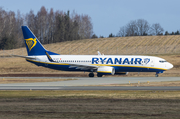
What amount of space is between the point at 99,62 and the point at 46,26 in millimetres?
107907

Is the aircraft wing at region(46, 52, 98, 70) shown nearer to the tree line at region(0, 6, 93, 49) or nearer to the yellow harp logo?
the yellow harp logo

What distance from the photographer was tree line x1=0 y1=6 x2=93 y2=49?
14075cm

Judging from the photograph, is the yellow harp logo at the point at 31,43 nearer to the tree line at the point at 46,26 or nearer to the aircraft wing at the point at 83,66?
the aircraft wing at the point at 83,66

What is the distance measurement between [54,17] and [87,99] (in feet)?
472

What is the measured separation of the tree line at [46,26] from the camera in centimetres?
14075

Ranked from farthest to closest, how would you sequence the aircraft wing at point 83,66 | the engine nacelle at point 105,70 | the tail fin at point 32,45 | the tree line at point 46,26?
the tree line at point 46,26
the tail fin at point 32,45
the aircraft wing at point 83,66
the engine nacelle at point 105,70

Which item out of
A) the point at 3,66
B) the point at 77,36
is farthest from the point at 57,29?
the point at 3,66

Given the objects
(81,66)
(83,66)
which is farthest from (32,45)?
(83,66)

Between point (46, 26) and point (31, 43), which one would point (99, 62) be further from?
point (46, 26)

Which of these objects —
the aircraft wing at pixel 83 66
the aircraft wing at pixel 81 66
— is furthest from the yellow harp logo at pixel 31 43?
the aircraft wing at pixel 83 66

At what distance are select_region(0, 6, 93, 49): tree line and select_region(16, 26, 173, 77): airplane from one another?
72.4 m

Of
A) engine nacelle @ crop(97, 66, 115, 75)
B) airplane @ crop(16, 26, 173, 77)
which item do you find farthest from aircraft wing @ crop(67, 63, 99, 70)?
engine nacelle @ crop(97, 66, 115, 75)

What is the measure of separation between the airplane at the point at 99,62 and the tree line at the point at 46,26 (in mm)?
72406

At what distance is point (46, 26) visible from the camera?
15438 centimetres
